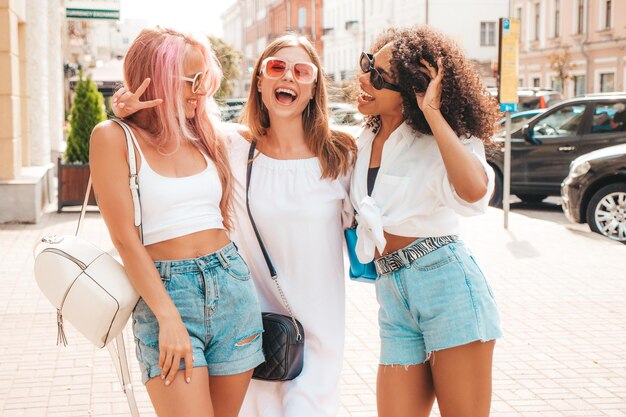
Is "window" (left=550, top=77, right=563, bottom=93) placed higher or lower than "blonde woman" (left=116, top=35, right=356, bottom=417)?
higher

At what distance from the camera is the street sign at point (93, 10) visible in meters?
15.8

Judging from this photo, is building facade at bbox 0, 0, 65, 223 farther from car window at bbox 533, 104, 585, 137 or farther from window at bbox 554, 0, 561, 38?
window at bbox 554, 0, 561, 38

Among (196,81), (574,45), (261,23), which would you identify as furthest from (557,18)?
(261,23)

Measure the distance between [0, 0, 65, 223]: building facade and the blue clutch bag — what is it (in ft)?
29.7

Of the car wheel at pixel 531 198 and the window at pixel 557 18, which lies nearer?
the car wheel at pixel 531 198

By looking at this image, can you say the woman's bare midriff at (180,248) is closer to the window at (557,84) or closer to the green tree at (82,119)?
the green tree at (82,119)

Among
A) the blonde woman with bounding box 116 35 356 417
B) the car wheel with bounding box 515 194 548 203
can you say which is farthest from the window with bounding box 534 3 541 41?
the blonde woman with bounding box 116 35 356 417

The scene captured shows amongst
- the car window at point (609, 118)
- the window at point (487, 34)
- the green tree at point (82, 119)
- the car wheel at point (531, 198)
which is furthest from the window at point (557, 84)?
the green tree at point (82, 119)

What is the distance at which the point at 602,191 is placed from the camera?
444 inches

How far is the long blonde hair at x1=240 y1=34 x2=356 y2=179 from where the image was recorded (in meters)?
3.47

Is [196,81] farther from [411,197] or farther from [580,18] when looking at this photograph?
[580,18]

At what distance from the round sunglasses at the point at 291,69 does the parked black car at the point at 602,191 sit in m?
8.53

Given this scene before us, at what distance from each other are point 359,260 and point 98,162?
1031 millimetres

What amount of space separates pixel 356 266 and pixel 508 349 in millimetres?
3077
